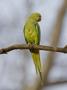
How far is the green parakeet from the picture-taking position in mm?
1783

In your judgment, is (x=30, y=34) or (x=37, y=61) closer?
(x=37, y=61)

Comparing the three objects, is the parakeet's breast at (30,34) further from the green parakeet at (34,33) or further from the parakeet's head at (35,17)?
the parakeet's head at (35,17)

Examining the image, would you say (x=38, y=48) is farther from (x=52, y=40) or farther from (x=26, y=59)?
(x=26, y=59)

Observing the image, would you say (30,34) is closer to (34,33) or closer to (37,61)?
(34,33)

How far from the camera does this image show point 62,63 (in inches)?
170

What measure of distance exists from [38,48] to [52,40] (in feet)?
2.92

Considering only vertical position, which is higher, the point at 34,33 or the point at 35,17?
the point at 35,17

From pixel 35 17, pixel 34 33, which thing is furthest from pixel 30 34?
pixel 35 17

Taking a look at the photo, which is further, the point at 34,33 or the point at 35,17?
the point at 34,33

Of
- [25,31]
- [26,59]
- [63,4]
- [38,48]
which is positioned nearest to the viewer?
[38,48]

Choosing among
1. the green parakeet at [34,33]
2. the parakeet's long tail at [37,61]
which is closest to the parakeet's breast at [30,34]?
the green parakeet at [34,33]

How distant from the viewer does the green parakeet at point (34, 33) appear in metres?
1.78

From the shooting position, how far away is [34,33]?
2.05m

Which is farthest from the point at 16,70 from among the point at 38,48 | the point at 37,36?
the point at 38,48
